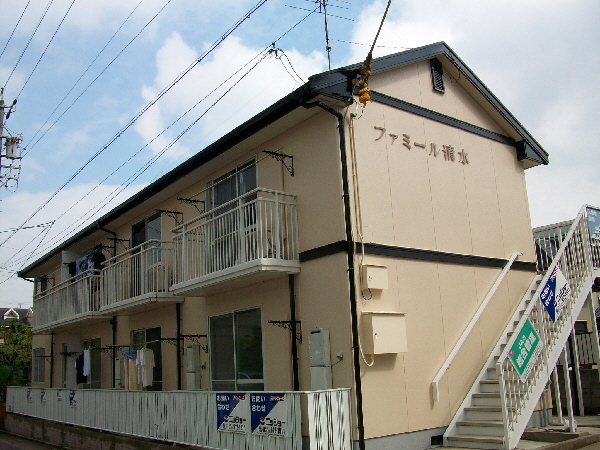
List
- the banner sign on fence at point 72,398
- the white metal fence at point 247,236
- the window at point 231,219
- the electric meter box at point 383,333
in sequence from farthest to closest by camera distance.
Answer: the banner sign on fence at point 72,398, the window at point 231,219, the white metal fence at point 247,236, the electric meter box at point 383,333

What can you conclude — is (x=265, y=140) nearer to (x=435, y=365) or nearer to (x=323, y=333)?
(x=323, y=333)

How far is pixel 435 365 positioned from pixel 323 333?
220 centimetres

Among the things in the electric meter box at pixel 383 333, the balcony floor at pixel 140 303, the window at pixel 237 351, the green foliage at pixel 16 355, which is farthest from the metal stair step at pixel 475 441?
the green foliage at pixel 16 355

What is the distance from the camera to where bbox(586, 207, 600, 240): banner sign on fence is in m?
12.2

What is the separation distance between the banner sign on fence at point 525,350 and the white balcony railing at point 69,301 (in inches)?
441

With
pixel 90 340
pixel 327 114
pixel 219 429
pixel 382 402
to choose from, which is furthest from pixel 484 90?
pixel 90 340

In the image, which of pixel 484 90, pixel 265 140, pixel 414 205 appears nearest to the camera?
pixel 414 205

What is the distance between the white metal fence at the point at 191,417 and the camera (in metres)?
7.94

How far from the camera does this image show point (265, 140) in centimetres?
1137

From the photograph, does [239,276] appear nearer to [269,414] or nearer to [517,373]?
[269,414]

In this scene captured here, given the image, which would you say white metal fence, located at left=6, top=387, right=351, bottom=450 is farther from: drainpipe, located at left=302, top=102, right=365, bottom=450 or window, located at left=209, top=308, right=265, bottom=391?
window, located at left=209, top=308, right=265, bottom=391

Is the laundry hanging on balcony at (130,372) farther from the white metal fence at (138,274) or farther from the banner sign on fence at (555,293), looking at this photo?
the banner sign on fence at (555,293)

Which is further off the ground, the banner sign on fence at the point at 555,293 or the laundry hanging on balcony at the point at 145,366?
the banner sign on fence at the point at 555,293

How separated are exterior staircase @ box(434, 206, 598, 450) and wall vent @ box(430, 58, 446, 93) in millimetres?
3836
